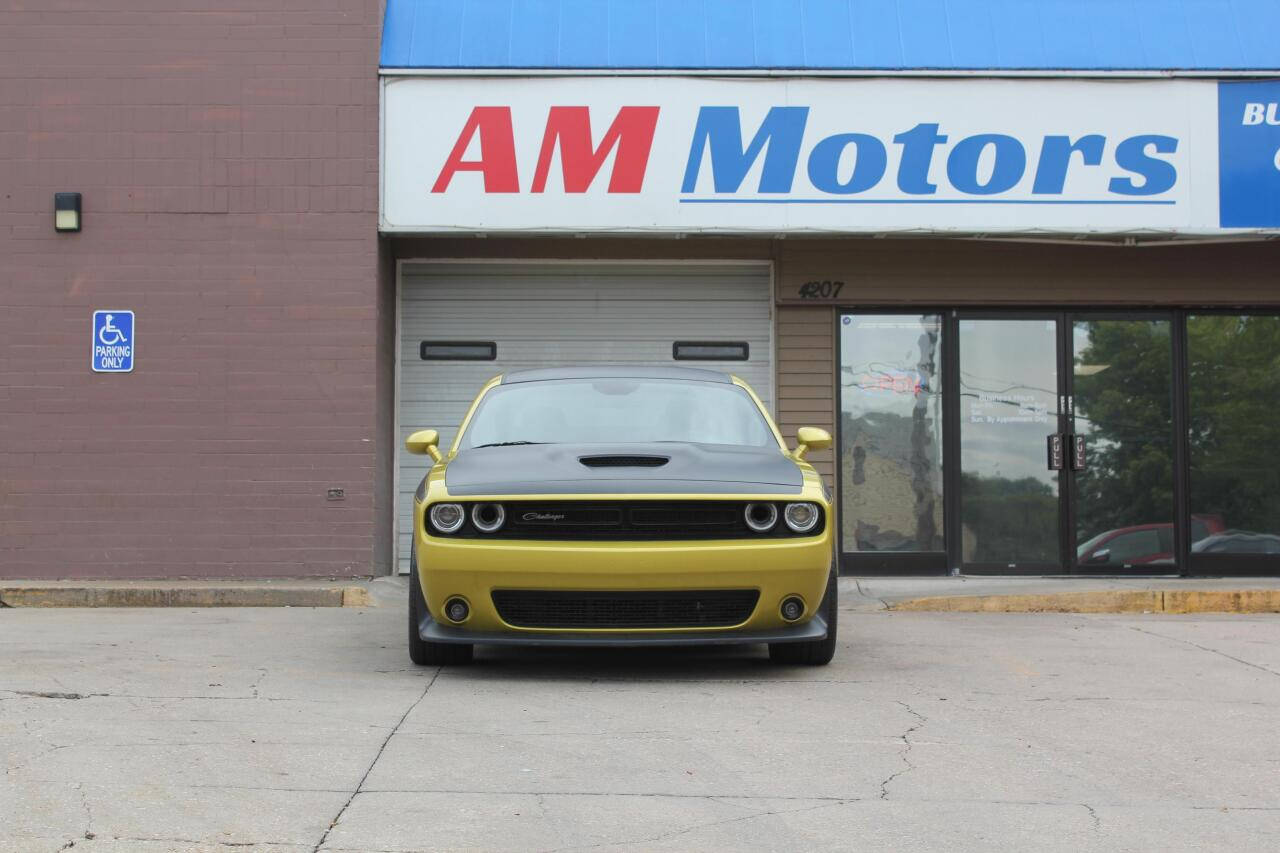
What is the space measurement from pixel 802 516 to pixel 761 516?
195mm

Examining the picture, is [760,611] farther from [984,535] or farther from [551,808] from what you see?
[984,535]

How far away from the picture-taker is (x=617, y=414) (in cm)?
749

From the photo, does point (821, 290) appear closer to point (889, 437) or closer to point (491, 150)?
point (889, 437)

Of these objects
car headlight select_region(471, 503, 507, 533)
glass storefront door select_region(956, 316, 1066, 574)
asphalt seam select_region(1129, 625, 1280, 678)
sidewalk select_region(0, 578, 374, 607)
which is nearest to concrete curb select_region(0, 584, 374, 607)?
sidewalk select_region(0, 578, 374, 607)

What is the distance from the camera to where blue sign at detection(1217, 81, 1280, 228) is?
436 inches

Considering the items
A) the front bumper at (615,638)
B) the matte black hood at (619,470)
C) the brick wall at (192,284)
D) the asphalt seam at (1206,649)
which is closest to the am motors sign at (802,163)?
the brick wall at (192,284)

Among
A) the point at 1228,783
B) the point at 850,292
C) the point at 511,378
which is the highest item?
the point at 850,292

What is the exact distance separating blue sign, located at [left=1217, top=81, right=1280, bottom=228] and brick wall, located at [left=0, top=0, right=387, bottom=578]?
22.6ft

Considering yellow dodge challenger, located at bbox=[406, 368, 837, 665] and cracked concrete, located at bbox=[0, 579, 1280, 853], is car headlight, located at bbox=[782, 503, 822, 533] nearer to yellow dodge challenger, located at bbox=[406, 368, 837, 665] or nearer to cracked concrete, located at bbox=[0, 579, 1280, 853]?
yellow dodge challenger, located at bbox=[406, 368, 837, 665]

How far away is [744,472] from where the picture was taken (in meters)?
6.49

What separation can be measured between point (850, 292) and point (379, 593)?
4744 mm

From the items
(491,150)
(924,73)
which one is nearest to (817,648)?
(491,150)

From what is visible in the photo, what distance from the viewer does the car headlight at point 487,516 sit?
6270 mm

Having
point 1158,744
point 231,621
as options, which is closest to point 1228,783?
point 1158,744
